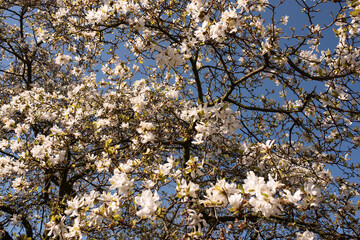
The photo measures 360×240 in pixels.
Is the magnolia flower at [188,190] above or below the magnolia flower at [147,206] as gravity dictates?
above

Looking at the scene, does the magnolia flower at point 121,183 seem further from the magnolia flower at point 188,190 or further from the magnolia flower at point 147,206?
the magnolia flower at point 188,190

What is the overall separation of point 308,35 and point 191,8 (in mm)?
1483

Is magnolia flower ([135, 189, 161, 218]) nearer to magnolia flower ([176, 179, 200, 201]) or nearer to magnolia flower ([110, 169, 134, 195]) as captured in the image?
magnolia flower ([176, 179, 200, 201])

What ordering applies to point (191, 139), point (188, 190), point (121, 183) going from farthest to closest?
point (191, 139) → point (121, 183) → point (188, 190)

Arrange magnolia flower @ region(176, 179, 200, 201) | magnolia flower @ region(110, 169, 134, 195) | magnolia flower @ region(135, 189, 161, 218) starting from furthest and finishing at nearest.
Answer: magnolia flower @ region(110, 169, 134, 195) → magnolia flower @ region(176, 179, 200, 201) → magnolia flower @ region(135, 189, 161, 218)

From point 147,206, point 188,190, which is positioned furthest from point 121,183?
point 188,190

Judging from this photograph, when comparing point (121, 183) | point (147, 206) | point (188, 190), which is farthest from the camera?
point (121, 183)

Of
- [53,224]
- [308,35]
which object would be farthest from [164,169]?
[308,35]

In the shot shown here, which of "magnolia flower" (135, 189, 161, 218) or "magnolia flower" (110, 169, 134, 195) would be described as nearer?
"magnolia flower" (135, 189, 161, 218)

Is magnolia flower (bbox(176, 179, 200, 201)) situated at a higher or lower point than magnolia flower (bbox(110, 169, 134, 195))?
lower

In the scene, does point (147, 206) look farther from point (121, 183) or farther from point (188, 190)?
point (121, 183)

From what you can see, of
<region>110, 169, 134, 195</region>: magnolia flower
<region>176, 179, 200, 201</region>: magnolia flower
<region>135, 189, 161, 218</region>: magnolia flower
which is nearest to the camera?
<region>135, 189, 161, 218</region>: magnolia flower

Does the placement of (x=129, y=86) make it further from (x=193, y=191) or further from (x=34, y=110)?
(x=193, y=191)

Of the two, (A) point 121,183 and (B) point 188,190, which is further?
(A) point 121,183
